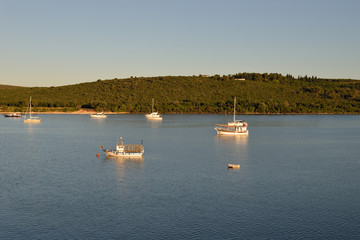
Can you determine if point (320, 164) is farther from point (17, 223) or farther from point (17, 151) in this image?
point (17, 151)

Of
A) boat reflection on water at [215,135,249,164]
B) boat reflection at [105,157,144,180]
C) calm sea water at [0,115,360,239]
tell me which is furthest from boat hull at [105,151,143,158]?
boat reflection on water at [215,135,249,164]

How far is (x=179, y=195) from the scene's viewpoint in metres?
51.9

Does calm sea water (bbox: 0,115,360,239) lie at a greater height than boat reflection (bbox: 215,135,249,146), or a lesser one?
lesser

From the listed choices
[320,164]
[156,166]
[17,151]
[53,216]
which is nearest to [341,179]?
[320,164]

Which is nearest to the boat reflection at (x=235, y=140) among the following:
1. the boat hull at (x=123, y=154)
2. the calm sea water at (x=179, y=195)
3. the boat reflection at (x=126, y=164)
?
the calm sea water at (x=179, y=195)

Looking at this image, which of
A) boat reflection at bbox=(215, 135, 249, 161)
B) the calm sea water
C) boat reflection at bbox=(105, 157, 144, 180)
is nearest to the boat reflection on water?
boat reflection at bbox=(215, 135, 249, 161)

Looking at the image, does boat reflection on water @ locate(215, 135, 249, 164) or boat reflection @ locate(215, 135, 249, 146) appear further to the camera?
boat reflection @ locate(215, 135, 249, 146)

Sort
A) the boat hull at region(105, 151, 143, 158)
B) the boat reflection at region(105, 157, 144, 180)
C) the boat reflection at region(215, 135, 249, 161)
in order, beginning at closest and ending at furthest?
1. the boat reflection at region(105, 157, 144, 180)
2. the boat hull at region(105, 151, 143, 158)
3. the boat reflection at region(215, 135, 249, 161)

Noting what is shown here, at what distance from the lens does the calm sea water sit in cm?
3969

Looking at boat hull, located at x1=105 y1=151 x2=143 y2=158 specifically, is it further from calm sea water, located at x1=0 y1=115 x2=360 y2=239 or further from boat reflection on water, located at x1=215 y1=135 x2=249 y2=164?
boat reflection on water, located at x1=215 y1=135 x2=249 y2=164

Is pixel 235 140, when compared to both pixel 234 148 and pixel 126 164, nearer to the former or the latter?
pixel 234 148

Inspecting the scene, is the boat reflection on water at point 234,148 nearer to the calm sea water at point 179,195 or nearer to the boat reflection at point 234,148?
the boat reflection at point 234,148

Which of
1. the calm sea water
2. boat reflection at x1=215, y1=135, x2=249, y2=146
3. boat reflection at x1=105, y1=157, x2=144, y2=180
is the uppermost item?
boat reflection at x1=215, y1=135, x2=249, y2=146

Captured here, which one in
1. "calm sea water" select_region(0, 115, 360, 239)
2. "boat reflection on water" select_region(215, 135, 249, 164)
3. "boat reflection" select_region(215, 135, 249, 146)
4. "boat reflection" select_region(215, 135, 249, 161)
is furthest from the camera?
"boat reflection" select_region(215, 135, 249, 146)
